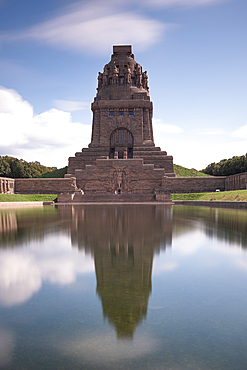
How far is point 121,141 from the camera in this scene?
46406 millimetres

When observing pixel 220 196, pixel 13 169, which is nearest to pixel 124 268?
pixel 220 196

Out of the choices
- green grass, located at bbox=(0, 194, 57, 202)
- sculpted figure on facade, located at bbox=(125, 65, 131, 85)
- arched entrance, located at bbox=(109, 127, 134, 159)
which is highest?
sculpted figure on facade, located at bbox=(125, 65, 131, 85)

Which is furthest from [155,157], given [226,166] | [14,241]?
[14,241]

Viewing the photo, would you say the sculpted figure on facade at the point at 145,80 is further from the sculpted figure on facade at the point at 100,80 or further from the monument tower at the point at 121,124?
the sculpted figure on facade at the point at 100,80

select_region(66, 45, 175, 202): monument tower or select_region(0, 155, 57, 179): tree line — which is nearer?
select_region(66, 45, 175, 202): monument tower

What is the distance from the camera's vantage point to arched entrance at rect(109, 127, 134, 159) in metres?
45.4

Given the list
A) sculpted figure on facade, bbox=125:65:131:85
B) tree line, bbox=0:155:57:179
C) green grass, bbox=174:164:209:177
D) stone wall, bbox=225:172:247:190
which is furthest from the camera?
tree line, bbox=0:155:57:179

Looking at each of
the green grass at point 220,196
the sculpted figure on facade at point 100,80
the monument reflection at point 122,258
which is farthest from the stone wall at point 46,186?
the monument reflection at point 122,258

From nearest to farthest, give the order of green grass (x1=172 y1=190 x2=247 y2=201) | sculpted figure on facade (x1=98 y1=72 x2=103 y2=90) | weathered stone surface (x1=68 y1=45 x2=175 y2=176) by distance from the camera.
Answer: green grass (x1=172 y1=190 x2=247 y2=201), weathered stone surface (x1=68 y1=45 x2=175 y2=176), sculpted figure on facade (x1=98 y1=72 x2=103 y2=90)

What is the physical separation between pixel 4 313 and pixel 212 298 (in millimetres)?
2541

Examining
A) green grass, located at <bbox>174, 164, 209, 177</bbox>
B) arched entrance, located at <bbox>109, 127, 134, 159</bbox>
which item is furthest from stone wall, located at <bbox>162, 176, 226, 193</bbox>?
green grass, located at <bbox>174, 164, 209, 177</bbox>

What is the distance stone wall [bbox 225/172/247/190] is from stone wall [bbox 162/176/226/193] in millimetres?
1295

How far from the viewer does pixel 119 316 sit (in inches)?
126

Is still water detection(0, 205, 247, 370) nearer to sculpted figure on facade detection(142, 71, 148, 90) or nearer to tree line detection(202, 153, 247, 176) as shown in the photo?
tree line detection(202, 153, 247, 176)
